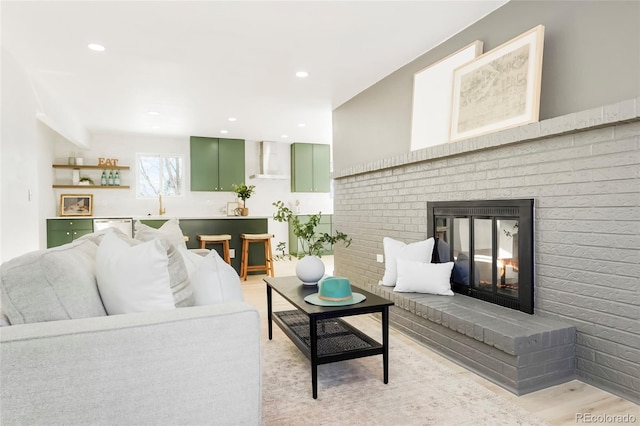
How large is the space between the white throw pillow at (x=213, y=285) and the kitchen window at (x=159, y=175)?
651 centimetres

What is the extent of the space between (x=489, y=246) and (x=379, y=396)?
150 centimetres

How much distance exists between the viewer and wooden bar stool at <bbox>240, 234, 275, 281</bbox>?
605cm

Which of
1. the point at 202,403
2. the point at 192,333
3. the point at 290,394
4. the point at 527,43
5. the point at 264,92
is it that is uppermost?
the point at 264,92

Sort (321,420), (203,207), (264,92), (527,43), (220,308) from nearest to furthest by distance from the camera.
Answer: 1. (220,308)
2. (321,420)
3. (527,43)
4. (264,92)
5. (203,207)

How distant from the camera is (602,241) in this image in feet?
7.11

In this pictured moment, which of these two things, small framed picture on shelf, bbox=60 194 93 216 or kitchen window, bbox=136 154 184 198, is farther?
kitchen window, bbox=136 154 184 198

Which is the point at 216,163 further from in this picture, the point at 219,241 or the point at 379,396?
the point at 379,396

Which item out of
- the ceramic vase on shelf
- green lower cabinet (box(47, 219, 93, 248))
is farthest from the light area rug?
green lower cabinet (box(47, 219, 93, 248))

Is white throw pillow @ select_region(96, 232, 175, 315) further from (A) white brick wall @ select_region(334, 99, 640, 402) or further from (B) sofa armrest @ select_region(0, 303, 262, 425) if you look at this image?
(A) white brick wall @ select_region(334, 99, 640, 402)

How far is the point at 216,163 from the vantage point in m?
7.63

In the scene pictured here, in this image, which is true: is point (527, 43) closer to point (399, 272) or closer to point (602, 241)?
point (602, 241)

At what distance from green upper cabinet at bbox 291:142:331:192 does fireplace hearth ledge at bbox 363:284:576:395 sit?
5.64 m

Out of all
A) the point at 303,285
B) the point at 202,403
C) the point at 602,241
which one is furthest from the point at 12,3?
the point at 602,241

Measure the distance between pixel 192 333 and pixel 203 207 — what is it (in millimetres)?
6870
